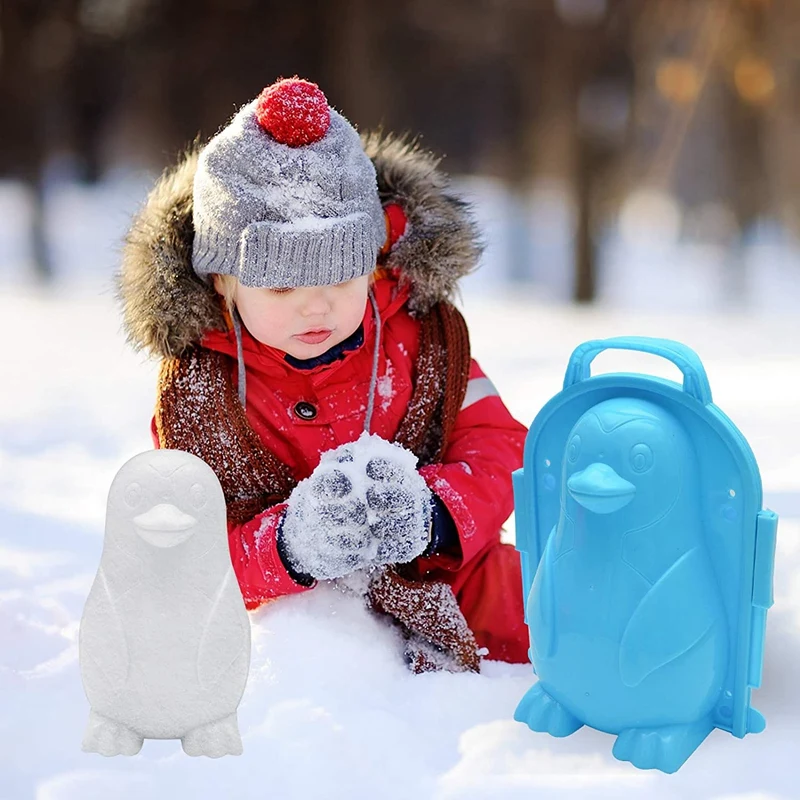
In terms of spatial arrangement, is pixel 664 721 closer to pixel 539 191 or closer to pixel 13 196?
pixel 539 191

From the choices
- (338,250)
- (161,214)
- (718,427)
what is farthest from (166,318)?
(718,427)

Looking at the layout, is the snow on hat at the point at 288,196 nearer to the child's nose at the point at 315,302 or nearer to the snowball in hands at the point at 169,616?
the child's nose at the point at 315,302

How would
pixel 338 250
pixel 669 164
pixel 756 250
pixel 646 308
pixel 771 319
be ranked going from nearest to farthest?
pixel 338 250, pixel 771 319, pixel 646 308, pixel 756 250, pixel 669 164

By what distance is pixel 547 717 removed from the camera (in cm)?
135

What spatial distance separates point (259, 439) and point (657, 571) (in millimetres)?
765

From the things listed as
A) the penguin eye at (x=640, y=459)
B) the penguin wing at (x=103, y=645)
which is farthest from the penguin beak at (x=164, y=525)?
the penguin eye at (x=640, y=459)

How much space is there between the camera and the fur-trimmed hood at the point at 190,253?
1714mm

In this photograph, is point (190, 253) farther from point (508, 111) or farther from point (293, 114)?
point (508, 111)

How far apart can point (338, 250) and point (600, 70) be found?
4860 mm

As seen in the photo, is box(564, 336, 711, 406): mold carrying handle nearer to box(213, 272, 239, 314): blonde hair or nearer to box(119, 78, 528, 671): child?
box(119, 78, 528, 671): child

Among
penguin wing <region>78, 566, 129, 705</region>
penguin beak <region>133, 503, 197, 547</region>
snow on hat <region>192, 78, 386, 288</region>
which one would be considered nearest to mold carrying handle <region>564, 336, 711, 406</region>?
snow on hat <region>192, 78, 386, 288</region>

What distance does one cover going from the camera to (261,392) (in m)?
1.79

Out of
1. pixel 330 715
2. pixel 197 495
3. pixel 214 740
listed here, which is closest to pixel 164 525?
pixel 197 495

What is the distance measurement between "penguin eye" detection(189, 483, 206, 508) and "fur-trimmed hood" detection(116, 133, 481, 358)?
0.60 m
